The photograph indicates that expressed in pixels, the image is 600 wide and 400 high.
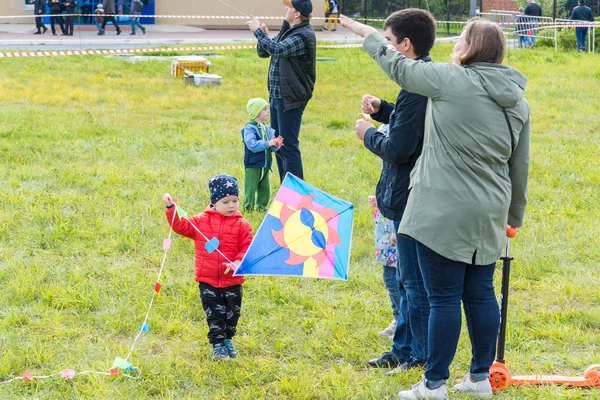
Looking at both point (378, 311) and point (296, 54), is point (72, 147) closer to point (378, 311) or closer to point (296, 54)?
point (296, 54)

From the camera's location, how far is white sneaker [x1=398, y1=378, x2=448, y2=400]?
409cm

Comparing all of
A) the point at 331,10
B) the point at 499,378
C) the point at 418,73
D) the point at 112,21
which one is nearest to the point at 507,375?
the point at 499,378

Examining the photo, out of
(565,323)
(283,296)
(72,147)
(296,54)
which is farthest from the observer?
(72,147)

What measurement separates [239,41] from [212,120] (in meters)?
14.5

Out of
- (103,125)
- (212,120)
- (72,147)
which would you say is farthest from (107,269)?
(212,120)

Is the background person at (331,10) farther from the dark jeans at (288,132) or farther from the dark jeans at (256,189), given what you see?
the dark jeans at (256,189)

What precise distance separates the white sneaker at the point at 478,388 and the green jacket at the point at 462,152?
74 cm

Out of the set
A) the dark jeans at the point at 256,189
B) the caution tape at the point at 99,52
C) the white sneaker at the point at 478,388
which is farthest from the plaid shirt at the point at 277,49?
the caution tape at the point at 99,52

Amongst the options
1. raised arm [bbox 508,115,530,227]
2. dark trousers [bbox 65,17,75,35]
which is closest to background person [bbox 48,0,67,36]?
dark trousers [bbox 65,17,75,35]

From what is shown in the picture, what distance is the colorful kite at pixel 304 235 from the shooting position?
183 inches

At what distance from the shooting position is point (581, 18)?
26.8 metres

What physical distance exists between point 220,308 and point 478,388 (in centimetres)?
154

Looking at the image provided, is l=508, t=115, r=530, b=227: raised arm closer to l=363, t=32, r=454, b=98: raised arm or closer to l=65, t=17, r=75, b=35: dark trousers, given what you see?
l=363, t=32, r=454, b=98: raised arm

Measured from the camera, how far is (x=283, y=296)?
226 inches
